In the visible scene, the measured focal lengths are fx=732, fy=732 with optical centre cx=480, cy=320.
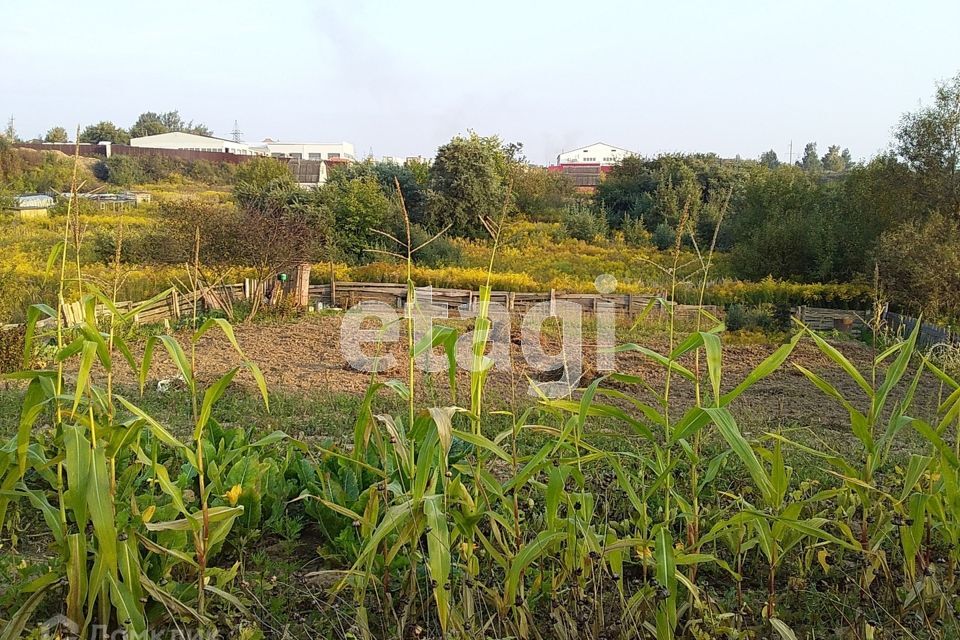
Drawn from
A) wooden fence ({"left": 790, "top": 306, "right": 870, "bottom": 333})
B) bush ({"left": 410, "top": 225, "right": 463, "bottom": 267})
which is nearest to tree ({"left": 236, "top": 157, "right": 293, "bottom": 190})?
bush ({"left": 410, "top": 225, "right": 463, "bottom": 267})

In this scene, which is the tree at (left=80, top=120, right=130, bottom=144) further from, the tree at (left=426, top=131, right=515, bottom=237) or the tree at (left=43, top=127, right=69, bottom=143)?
the tree at (left=426, top=131, right=515, bottom=237)

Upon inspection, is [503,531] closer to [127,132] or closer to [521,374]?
[521,374]

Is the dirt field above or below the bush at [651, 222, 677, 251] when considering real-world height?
below

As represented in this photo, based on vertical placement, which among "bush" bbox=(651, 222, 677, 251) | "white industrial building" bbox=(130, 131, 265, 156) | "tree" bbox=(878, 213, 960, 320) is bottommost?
"tree" bbox=(878, 213, 960, 320)

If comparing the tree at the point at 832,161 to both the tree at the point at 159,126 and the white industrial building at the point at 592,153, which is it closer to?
the white industrial building at the point at 592,153

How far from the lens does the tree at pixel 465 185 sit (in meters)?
18.1

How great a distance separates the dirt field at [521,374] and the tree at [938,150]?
5.35 metres

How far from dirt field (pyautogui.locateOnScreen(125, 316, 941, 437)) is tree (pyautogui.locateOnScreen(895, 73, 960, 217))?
535 cm

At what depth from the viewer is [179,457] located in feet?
10.4

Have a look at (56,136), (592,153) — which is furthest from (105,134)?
(592,153)

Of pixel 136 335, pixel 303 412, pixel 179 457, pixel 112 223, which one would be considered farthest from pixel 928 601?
pixel 112 223

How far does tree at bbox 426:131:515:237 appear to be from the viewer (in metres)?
18.1

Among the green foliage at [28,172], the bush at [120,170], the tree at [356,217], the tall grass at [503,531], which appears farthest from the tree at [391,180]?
the tall grass at [503,531]

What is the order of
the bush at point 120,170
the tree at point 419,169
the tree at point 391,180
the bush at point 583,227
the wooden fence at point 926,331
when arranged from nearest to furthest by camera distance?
1. the wooden fence at point 926,331
2. the tree at point 391,180
3. the bush at point 583,227
4. the tree at point 419,169
5. the bush at point 120,170
